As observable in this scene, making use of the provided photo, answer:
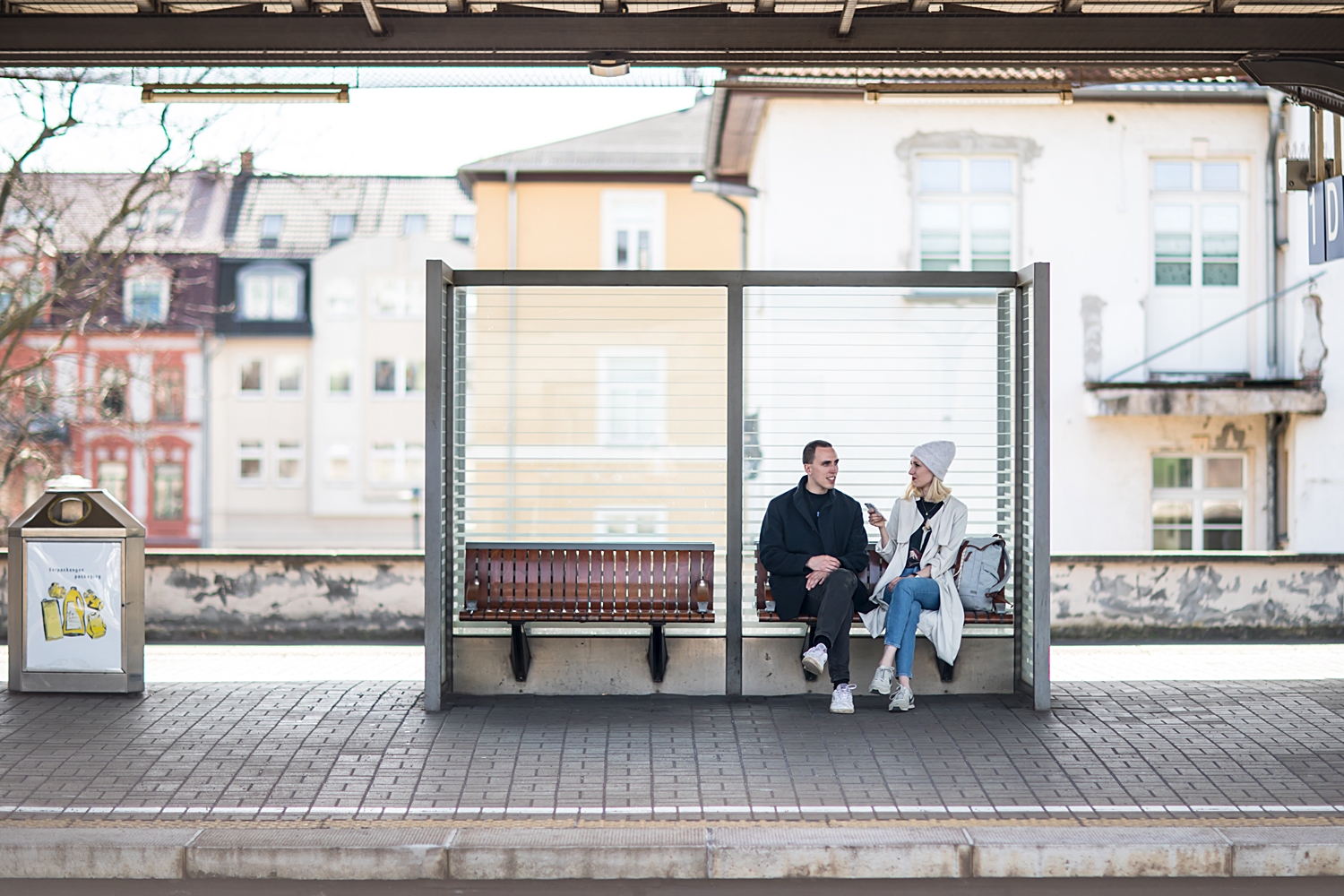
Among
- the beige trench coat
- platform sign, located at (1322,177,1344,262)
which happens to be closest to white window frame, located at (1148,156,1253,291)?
platform sign, located at (1322,177,1344,262)

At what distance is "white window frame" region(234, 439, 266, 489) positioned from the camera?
51594mm

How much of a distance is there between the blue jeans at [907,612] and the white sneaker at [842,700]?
36 centimetres

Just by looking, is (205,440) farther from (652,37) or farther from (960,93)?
(960,93)

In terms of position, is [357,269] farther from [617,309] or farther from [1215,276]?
[617,309]

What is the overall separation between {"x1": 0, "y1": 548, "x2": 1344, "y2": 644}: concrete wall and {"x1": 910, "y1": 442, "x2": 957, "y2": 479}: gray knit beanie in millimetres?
4347

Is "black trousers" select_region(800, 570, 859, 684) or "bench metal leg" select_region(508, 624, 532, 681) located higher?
"black trousers" select_region(800, 570, 859, 684)

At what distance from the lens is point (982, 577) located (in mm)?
8188

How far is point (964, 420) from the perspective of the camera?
8.65 metres

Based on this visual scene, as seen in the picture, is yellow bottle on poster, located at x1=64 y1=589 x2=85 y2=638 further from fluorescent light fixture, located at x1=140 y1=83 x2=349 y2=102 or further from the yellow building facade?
fluorescent light fixture, located at x1=140 y1=83 x2=349 y2=102

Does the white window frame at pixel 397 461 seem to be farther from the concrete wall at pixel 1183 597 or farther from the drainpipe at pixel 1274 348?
the concrete wall at pixel 1183 597

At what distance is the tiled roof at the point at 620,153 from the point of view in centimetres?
3209

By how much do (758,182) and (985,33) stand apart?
14178 millimetres

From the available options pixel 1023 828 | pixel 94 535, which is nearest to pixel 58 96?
pixel 94 535

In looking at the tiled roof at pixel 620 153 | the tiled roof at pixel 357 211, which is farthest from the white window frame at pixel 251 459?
the tiled roof at pixel 620 153
